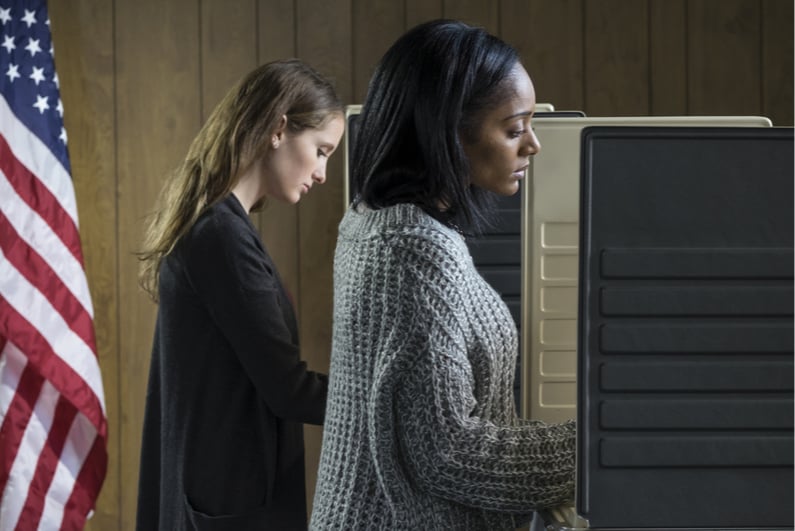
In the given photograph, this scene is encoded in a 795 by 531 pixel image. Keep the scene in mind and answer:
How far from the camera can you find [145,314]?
3004 mm

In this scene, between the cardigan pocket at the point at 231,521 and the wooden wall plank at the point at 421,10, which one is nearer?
the cardigan pocket at the point at 231,521

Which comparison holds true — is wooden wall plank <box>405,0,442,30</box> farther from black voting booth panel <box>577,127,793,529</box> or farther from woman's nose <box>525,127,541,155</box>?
black voting booth panel <box>577,127,793,529</box>

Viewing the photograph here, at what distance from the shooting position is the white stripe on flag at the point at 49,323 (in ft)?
8.79

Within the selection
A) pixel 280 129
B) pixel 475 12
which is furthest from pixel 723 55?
pixel 280 129

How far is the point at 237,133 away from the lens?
174 cm

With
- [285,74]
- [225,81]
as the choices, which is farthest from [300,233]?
[285,74]

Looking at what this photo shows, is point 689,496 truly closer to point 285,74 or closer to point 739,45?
point 285,74

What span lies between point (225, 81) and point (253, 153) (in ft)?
4.17

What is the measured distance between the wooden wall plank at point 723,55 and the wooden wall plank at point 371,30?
2.53ft

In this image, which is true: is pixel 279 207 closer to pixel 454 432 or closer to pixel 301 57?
pixel 301 57

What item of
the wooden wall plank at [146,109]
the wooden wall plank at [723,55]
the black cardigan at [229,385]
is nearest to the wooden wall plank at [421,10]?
the wooden wall plank at [146,109]

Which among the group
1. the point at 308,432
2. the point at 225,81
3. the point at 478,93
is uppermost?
the point at 225,81

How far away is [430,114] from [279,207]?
1.90 meters

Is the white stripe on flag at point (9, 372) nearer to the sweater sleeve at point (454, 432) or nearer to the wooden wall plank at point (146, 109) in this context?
the wooden wall plank at point (146, 109)
